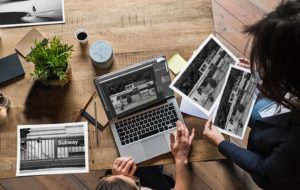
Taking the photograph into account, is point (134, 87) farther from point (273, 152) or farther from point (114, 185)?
point (273, 152)

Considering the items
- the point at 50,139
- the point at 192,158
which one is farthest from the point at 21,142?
the point at 192,158

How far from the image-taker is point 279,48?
Answer: 41.3 inches

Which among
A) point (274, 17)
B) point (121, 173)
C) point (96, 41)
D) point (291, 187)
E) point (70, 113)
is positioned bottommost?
point (291, 187)

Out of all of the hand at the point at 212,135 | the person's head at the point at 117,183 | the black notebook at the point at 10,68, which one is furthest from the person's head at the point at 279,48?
the black notebook at the point at 10,68

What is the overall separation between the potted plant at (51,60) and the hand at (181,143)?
45 cm

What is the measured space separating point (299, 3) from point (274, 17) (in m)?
0.07

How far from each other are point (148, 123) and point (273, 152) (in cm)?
45

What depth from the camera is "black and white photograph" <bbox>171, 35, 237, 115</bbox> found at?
4.89 feet

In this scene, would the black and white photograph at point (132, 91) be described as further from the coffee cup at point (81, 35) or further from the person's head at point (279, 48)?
the person's head at point (279, 48)

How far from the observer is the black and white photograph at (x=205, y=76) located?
1490 mm

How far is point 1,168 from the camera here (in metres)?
1.41

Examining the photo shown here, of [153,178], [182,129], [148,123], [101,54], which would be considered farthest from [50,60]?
[153,178]

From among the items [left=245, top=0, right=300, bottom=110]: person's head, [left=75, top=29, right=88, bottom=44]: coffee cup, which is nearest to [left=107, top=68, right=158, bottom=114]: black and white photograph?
[left=75, top=29, right=88, bottom=44]: coffee cup

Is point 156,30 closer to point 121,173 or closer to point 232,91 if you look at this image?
point 232,91
